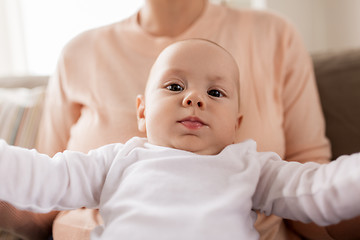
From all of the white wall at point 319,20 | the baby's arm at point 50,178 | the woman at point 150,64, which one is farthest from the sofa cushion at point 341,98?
the white wall at point 319,20

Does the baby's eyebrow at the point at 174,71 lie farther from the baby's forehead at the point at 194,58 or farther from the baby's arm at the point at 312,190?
the baby's arm at the point at 312,190

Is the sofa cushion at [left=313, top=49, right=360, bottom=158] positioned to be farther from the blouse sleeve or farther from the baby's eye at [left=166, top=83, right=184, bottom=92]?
the baby's eye at [left=166, top=83, right=184, bottom=92]

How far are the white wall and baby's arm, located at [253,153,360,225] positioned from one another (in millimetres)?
2057

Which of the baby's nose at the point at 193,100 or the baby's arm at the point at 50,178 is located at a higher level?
the baby's nose at the point at 193,100

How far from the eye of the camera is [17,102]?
55.6 inches

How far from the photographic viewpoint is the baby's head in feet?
2.70

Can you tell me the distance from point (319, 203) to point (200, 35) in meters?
0.67

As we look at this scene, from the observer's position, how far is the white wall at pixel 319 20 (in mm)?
2623

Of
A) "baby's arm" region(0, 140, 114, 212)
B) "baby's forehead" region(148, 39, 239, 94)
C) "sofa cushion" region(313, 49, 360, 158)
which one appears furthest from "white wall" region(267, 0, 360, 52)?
"baby's arm" region(0, 140, 114, 212)

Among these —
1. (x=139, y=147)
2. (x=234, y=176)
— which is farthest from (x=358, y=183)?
(x=139, y=147)

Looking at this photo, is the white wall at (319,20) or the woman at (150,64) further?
the white wall at (319,20)

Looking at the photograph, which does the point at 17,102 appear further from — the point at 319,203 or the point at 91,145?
the point at 319,203

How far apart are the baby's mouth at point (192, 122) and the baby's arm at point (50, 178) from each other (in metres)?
0.18

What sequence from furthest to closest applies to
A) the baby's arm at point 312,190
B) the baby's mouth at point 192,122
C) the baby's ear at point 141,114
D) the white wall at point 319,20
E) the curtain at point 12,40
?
the curtain at point 12,40
the white wall at point 319,20
the baby's ear at point 141,114
the baby's mouth at point 192,122
the baby's arm at point 312,190
